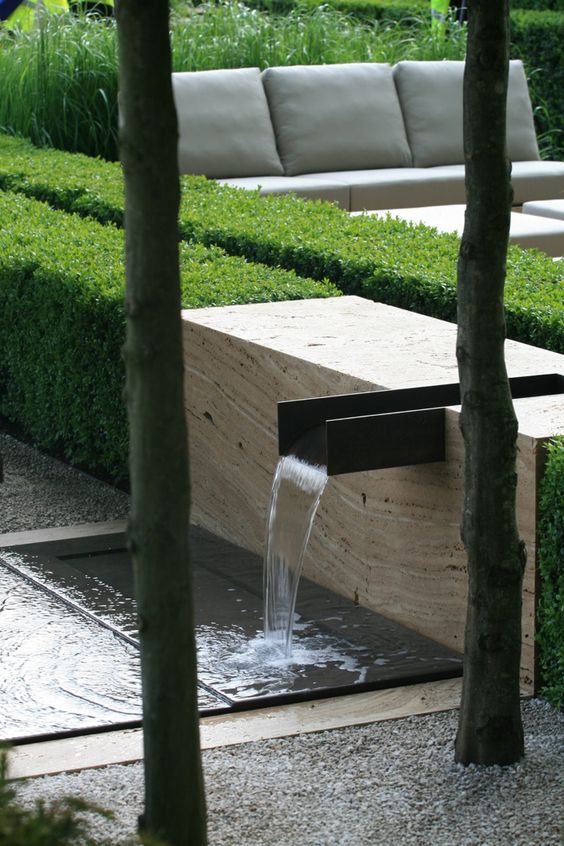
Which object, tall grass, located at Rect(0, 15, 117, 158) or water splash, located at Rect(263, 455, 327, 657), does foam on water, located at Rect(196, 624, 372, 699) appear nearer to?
water splash, located at Rect(263, 455, 327, 657)

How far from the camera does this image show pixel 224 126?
36.8 ft

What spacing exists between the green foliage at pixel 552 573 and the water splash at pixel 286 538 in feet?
2.71

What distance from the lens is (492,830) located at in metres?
3.42

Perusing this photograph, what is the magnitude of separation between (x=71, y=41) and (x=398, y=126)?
282cm

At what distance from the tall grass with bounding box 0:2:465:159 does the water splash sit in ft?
24.9

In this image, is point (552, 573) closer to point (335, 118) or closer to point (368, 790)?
point (368, 790)

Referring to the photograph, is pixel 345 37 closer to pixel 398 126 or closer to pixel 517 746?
pixel 398 126

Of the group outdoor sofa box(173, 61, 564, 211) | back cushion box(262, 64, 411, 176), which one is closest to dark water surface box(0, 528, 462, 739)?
outdoor sofa box(173, 61, 564, 211)

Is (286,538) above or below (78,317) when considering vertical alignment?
below

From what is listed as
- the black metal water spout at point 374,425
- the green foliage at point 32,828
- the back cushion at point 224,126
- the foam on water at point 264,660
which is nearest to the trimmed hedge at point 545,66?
the back cushion at point 224,126

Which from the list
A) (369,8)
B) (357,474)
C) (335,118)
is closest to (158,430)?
(357,474)

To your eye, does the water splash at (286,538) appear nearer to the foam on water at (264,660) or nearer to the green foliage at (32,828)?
the foam on water at (264,660)

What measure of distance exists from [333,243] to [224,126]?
14.2ft

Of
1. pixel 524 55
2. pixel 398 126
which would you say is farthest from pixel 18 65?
pixel 524 55
